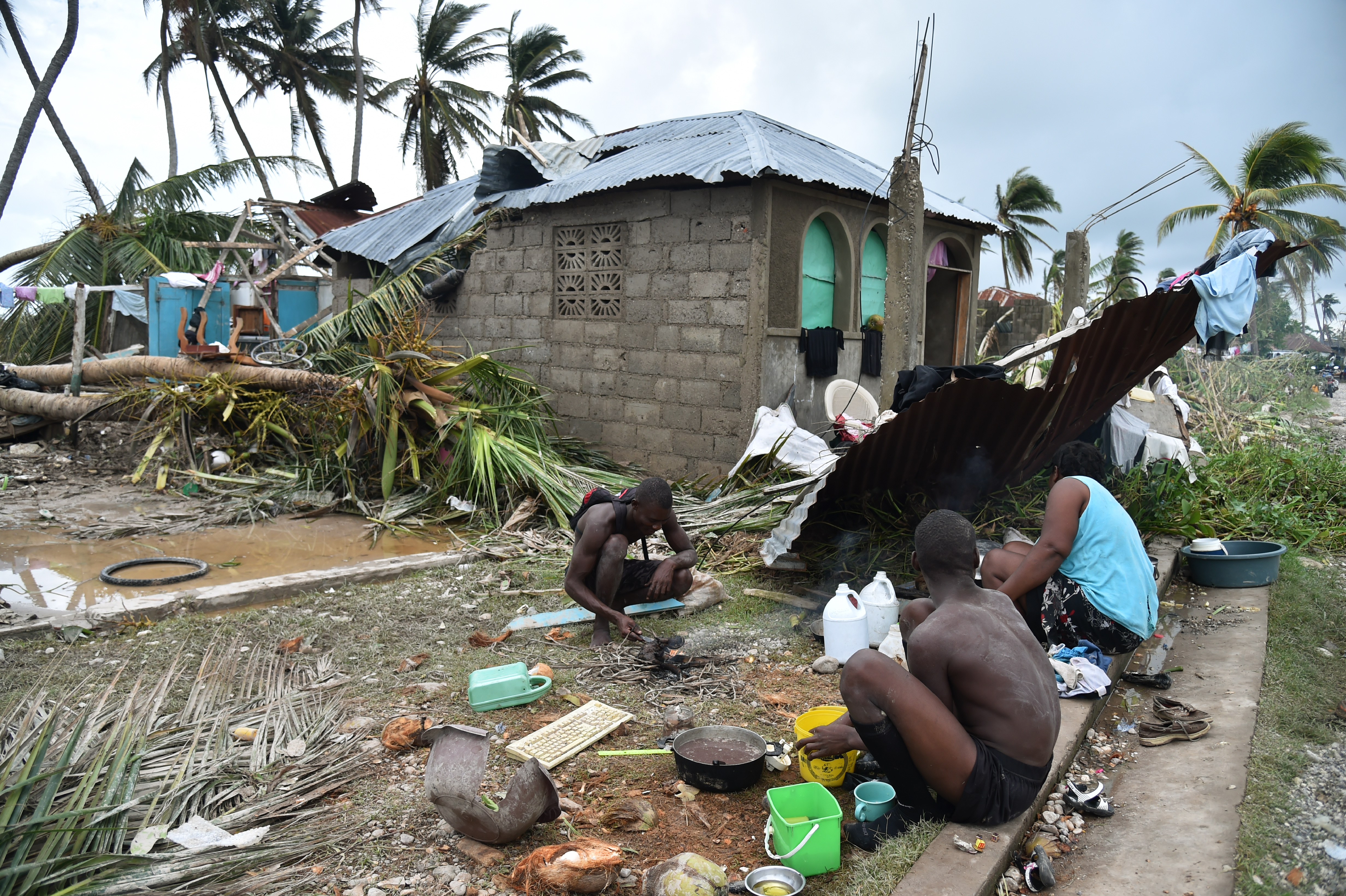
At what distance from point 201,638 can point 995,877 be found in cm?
404

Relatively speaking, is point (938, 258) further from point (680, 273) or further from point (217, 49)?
point (217, 49)

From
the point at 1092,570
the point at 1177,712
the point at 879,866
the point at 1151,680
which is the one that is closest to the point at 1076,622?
the point at 1092,570

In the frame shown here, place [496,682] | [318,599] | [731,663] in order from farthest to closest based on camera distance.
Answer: [318,599] → [731,663] → [496,682]

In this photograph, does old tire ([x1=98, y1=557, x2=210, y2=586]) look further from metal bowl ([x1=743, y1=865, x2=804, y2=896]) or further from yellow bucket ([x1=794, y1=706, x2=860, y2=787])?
metal bowl ([x1=743, y1=865, x2=804, y2=896])

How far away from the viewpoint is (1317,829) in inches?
107

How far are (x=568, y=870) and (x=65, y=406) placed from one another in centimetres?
1026

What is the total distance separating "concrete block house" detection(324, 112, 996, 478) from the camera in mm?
7855

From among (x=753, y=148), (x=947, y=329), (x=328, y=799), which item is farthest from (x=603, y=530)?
(x=947, y=329)

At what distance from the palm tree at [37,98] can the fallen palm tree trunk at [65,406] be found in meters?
10.9

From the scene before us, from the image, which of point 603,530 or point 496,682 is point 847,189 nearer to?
point 603,530

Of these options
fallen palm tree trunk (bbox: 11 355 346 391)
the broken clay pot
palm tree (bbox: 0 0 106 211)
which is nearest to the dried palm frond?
the broken clay pot

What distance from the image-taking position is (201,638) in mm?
4441

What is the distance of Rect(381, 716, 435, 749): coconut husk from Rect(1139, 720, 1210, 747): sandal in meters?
3.07

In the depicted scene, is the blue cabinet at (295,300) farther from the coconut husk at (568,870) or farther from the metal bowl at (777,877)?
the metal bowl at (777,877)
